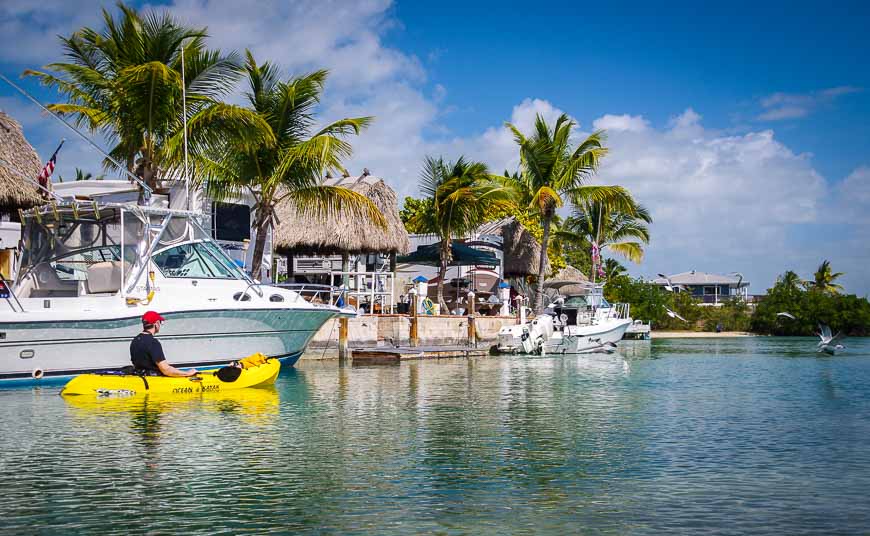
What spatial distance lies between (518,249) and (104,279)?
29.0m

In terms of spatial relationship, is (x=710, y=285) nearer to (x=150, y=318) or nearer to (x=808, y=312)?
(x=808, y=312)

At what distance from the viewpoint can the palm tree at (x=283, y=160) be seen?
81.1 ft

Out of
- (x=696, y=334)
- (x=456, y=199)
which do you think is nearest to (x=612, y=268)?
(x=696, y=334)

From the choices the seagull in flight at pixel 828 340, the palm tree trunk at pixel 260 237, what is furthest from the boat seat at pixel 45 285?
the seagull in flight at pixel 828 340

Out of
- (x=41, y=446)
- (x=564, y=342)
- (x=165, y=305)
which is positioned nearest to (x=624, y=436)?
(x=41, y=446)

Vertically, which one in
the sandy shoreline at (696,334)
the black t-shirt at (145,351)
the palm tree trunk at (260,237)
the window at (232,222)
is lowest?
the sandy shoreline at (696,334)

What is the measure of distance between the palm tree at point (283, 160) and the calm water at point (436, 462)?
23.7ft

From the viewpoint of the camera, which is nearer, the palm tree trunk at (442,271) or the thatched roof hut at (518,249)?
the palm tree trunk at (442,271)

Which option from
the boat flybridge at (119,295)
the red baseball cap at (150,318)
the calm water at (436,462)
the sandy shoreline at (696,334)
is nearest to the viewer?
the calm water at (436,462)

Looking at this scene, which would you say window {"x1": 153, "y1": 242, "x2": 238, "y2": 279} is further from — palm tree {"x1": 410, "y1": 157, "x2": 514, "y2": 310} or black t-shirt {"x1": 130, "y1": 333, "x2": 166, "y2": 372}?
palm tree {"x1": 410, "y1": 157, "x2": 514, "y2": 310}

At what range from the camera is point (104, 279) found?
62.8ft

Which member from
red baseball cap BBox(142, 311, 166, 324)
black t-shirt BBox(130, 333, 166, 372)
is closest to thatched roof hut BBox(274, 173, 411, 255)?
red baseball cap BBox(142, 311, 166, 324)

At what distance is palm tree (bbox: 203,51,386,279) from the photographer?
81.1 feet

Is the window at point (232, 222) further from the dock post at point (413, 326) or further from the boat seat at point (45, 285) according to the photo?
the boat seat at point (45, 285)
